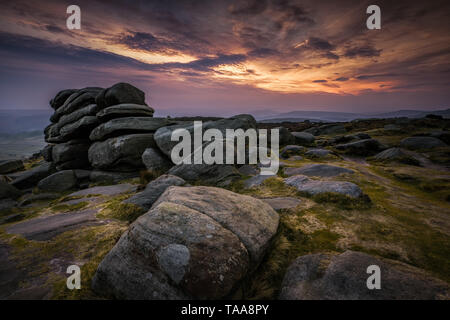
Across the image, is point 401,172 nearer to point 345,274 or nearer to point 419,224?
point 419,224

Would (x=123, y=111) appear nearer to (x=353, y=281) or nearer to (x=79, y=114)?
(x=79, y=114)

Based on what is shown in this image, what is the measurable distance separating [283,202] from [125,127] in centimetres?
1573

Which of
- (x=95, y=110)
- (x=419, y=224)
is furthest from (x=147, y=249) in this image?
(x=95, y=110)

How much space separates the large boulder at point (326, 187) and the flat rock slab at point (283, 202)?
972mm

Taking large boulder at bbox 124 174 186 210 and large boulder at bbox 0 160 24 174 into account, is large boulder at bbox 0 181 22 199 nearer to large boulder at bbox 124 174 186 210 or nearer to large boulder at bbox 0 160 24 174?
large boulder at bbox 124 174 186 210

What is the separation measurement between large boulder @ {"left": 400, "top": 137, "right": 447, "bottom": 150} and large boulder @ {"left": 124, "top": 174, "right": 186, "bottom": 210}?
2495cm

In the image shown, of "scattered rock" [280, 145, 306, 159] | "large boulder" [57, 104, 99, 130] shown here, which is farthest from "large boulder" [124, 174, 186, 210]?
"large boulder" [57, 104, 99, 130]

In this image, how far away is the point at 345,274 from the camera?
13.8ft

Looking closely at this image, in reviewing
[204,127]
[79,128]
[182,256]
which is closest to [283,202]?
[182,256]

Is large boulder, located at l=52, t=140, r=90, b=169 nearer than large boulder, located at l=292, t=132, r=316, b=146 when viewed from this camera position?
Yes

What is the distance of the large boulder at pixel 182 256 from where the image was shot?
398 centimetres

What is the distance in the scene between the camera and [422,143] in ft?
68.1

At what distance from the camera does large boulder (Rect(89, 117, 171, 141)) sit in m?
17.8
